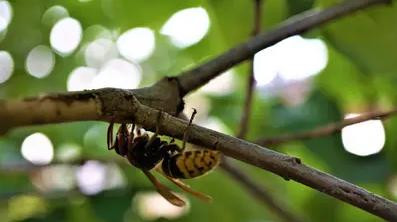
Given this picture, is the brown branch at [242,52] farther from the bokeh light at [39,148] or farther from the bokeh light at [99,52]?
the bokeh light at [39,148]

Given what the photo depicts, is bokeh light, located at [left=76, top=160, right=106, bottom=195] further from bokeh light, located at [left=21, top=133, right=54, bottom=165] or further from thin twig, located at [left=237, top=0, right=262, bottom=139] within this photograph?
thin twig, located at [left=237, top=0, right=262, bottom=139]

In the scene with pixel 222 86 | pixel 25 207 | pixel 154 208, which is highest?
pixel 222 86

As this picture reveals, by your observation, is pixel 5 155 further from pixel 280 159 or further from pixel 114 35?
pixel 280 159

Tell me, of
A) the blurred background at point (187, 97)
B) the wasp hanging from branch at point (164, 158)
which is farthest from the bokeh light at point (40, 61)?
the wasp hanging from branch at point (164, 158)

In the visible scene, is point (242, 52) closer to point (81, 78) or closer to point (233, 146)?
point (233, 146)

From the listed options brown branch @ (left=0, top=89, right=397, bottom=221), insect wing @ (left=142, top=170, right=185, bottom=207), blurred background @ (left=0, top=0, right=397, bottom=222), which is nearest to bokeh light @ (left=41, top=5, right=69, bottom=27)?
blurred background @ (left=0, top=0, right=397, bottom=222)

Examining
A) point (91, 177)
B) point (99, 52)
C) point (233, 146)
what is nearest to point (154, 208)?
point (91, 177)

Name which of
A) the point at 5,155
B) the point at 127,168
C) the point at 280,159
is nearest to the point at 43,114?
the point at 280,159
